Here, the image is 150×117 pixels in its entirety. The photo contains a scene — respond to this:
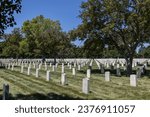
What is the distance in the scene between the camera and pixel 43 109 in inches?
446

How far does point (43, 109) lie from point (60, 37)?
2302 inches

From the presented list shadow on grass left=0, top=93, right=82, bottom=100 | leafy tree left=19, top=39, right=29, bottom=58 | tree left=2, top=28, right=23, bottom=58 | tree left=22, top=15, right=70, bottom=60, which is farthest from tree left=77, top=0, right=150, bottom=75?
tree left=2, top=28, right=23, bottom=58

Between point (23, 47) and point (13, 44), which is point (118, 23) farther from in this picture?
point (13, 44)

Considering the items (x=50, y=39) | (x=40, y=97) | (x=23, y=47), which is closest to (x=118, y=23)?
(x=40, y=97)

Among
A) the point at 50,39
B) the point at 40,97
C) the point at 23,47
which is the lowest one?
the point at 40,97

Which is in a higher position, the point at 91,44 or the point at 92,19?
the point at 92,19

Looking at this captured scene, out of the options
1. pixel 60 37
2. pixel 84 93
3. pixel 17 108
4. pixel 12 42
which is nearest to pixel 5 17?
pixel 17 108

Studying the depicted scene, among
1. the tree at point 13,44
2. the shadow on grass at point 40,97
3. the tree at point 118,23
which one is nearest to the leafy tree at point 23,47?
the tree at point 13,44

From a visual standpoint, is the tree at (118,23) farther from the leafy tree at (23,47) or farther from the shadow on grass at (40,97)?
the leafy tree at (23,47)

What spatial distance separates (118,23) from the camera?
3416 cm

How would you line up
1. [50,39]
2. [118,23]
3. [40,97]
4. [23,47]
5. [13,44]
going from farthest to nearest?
[13,44], [23,47], [50,39], [118,23], [40,97]

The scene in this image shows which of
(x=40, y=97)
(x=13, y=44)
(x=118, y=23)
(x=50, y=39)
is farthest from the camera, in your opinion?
(x=13, y=44)

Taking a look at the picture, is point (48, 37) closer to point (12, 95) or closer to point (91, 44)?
point (91, 44)

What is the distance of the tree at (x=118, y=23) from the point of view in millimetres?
33094
